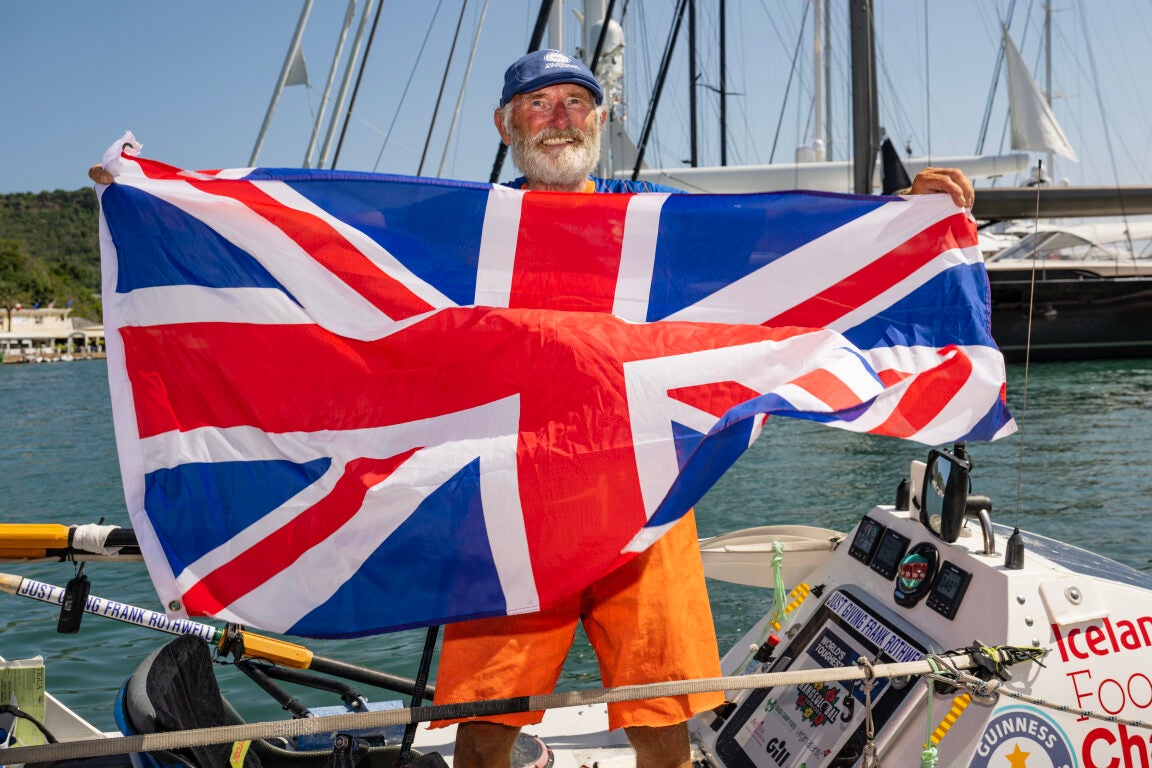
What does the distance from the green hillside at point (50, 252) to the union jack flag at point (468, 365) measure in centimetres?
11499

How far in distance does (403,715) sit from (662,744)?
749 mm

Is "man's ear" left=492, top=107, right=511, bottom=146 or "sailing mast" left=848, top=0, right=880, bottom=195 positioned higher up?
"sailing mast" left=848, top=0, right=880, bottom=195

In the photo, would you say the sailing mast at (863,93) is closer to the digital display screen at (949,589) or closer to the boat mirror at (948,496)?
the boat mirror at (948,496)

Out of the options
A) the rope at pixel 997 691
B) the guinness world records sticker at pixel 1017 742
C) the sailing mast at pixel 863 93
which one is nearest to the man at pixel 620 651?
the rope at pixel 997 691

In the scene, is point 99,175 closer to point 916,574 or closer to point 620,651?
point 620,651

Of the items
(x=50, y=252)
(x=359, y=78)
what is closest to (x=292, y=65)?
(x=359, y=78)

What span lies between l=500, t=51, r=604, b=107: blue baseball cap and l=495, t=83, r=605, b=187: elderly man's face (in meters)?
0.03

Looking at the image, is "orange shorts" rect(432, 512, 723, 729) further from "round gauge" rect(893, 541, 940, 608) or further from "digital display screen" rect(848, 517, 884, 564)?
"digital display screen" rect(848, 517, 884, 564)

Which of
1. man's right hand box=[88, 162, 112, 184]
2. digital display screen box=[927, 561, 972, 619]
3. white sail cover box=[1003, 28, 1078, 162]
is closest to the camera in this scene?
man's right hand box=[88, 162, 112, 184]

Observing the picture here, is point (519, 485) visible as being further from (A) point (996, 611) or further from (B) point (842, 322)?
(A) point (996, 611)

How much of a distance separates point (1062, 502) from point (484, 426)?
11999 mm

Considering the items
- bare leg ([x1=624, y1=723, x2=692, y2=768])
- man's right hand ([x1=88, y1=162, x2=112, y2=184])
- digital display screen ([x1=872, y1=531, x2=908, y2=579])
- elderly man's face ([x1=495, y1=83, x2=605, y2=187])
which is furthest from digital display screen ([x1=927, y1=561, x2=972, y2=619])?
man's right hand ([x1=88, y1=162, x2=112, y2=184])

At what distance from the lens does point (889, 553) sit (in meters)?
3.64

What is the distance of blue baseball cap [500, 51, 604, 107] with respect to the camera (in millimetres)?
3055
